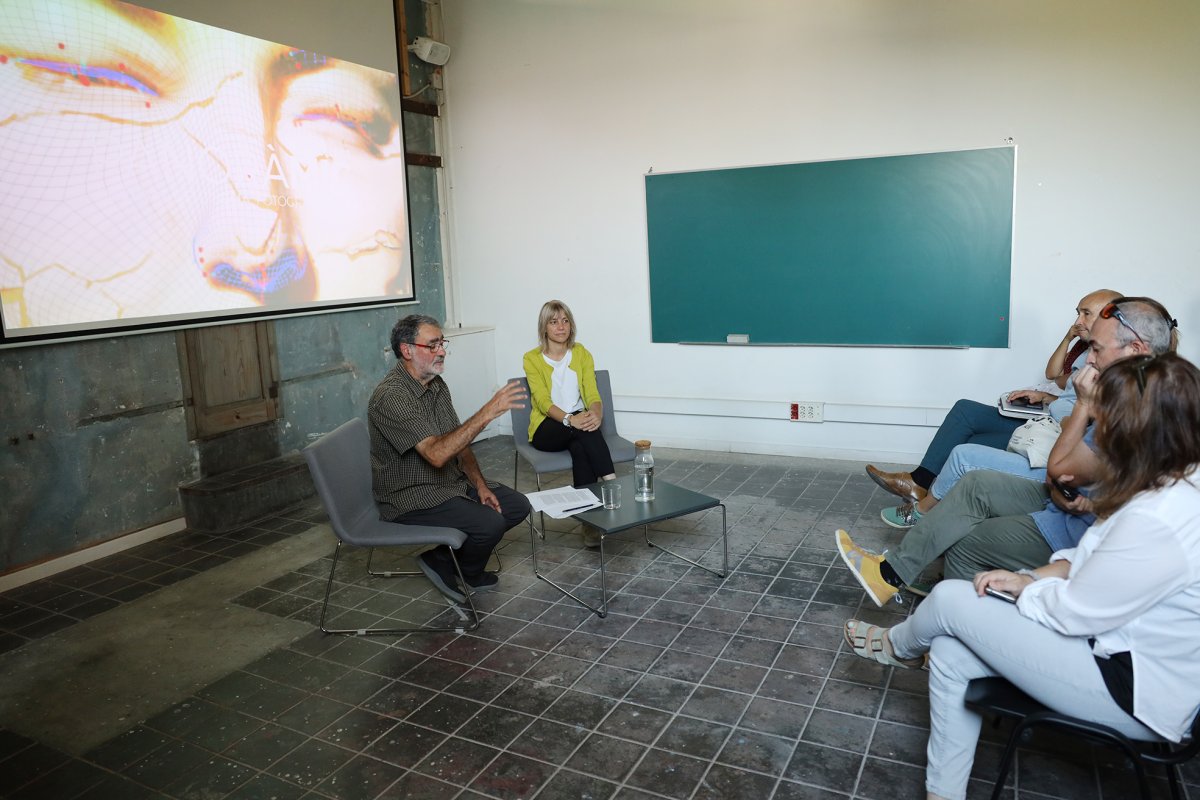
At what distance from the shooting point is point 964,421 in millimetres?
4129

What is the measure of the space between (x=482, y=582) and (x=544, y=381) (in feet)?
4.23

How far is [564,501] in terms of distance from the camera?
3.57m

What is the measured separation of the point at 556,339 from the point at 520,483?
52.3 inches

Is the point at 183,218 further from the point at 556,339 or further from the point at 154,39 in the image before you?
the point at 556,339

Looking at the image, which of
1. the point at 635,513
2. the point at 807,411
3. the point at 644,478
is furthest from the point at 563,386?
the point at 807,411

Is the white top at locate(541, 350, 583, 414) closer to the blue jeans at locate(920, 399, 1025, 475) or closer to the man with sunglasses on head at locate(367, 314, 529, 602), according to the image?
the man with sunglasses on head at locate(367, 314, 529, 602)

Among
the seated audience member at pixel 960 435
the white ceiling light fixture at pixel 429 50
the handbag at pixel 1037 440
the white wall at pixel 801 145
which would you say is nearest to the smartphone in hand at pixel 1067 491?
the handbag at pixel 1037 440

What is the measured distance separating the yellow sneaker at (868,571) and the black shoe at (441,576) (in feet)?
5.28

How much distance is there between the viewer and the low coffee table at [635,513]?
3334 millimetres

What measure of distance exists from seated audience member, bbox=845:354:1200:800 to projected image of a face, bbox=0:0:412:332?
4.32 m

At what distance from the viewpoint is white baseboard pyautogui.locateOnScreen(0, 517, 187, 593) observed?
12.9ft

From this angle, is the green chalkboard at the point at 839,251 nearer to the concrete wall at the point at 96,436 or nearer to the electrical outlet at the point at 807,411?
the electrical outlet at the point at 807,411

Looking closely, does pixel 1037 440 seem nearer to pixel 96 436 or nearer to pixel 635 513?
pixel 635 513

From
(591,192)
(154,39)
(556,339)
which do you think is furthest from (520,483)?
(154,39)
